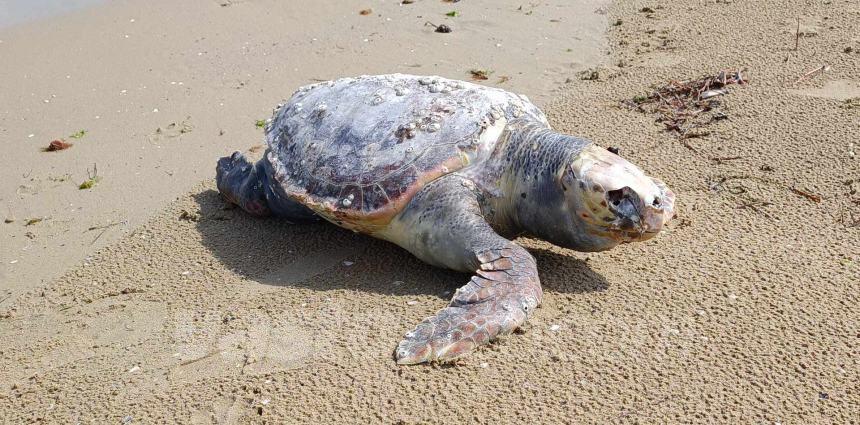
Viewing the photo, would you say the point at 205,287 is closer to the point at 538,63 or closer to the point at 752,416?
the point at 752,416

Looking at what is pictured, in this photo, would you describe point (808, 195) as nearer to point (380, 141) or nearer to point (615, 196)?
point (615, 196)

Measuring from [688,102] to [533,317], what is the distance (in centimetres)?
263

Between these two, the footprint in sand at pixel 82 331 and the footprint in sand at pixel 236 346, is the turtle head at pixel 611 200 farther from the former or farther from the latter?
the footprint in sand at pixel 82 331

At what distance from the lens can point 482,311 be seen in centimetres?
316

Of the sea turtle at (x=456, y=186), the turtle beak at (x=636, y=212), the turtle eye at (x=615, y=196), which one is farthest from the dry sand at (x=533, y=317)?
the turtle eye at (x=615, y=196)

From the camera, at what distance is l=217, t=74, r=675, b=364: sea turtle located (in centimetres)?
328

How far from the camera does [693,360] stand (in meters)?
2.96

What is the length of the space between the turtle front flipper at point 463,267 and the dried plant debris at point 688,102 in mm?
1872

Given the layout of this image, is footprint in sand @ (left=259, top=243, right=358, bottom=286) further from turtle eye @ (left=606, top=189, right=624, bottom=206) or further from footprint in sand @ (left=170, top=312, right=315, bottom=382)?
turtle eye @ (left=606, top=189, right=624, bottom=206)

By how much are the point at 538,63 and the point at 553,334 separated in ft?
11.6

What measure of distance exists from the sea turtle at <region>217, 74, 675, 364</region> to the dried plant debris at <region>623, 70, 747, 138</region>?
1.18m

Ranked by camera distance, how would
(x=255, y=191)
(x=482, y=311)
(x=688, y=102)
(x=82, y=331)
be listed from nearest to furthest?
(x=482, y=311), (x=82, y=331), (x=255, y=191), (x=688, y=102)

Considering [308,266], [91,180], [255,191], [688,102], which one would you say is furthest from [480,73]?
[91,180]

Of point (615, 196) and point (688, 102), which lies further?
point (688, 102)
